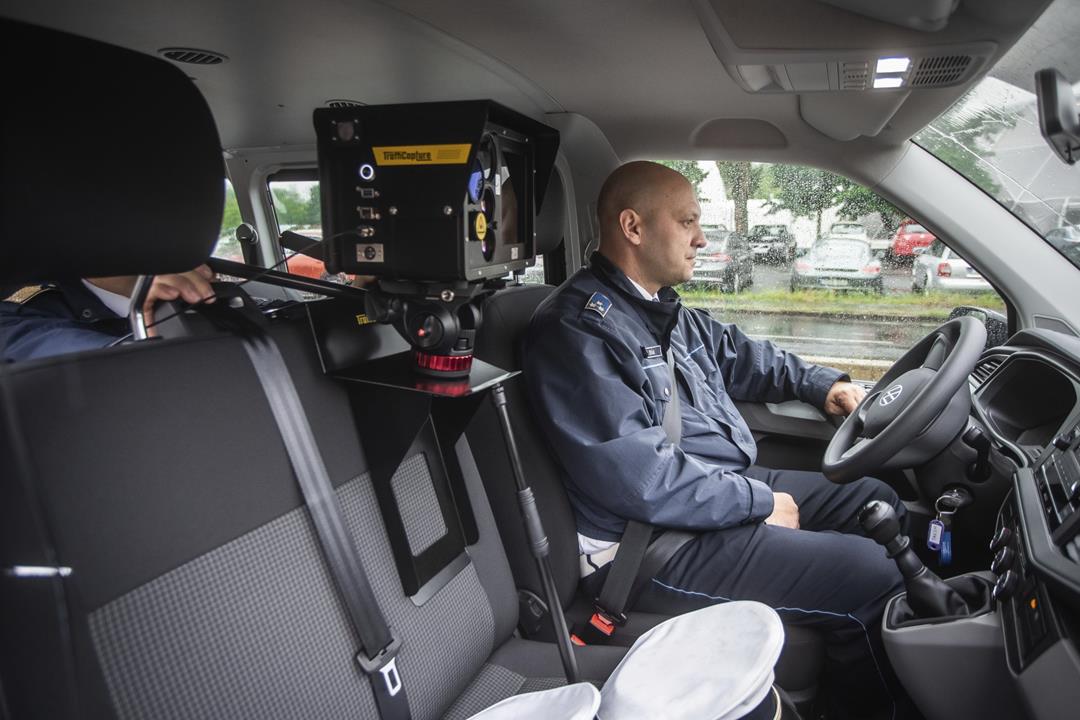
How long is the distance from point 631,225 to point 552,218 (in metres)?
0.41

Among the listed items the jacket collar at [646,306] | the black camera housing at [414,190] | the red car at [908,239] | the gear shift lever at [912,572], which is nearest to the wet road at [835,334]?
the red car at [908,239]

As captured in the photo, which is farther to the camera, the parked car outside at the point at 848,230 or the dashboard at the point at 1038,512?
the parked car outside at the point at 848,230

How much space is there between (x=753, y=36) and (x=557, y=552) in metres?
1.19

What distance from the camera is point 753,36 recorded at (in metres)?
1.45

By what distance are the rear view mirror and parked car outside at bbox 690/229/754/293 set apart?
119cm

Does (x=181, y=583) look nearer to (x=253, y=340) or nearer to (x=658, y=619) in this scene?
(x=253, y=340)

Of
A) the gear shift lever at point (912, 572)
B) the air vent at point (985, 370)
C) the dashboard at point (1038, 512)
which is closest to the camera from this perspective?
the dashboard at point (1038, 512)

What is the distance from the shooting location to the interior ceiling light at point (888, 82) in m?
1.55

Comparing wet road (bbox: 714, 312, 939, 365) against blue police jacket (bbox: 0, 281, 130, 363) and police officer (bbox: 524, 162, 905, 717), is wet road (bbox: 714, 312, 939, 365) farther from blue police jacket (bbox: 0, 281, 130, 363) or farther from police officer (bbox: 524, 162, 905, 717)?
blue police jacket (bbox: 0, 281, 130, 363)

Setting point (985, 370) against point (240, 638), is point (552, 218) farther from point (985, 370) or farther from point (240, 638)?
point (240, 638)

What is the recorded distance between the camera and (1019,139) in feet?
4.99

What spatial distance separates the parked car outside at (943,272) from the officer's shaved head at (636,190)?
711mm

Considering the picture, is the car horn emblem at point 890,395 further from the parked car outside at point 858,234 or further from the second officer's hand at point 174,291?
the second officer's hand at point 174,291

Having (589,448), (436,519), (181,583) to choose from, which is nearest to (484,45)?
(589,448)
